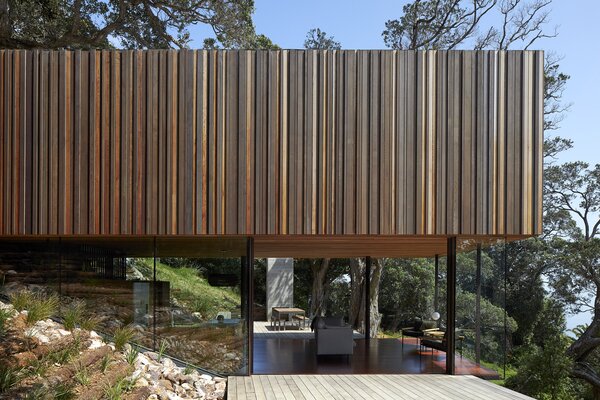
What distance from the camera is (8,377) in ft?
20.4

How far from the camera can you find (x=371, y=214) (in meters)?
9.11

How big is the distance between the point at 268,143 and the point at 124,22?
10.2m

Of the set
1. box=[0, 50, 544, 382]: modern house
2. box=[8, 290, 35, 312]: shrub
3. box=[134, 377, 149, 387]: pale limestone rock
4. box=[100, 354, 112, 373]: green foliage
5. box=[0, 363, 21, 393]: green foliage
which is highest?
box=[0, 50, 544, 382]: modern house

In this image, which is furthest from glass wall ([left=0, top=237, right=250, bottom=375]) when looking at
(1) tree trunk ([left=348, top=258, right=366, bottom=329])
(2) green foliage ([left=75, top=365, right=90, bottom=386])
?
(1) tree trunk ([left=348, top=258, right=366, bottom=329])

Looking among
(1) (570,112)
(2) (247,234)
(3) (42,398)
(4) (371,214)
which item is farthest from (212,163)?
(1) (570,112)

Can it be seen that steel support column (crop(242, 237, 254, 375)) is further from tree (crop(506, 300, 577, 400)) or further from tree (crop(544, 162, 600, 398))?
tree (crop(544, 162, 600, 398))

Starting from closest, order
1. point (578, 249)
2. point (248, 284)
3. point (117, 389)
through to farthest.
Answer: point (117, 389)
point (248, 284)
point (578, 249)

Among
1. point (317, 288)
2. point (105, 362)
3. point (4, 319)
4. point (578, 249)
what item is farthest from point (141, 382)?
point (317, 288)

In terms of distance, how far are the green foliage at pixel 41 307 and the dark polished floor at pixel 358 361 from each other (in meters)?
3.34

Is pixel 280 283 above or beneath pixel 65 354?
beneath

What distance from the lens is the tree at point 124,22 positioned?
1667 centimetres

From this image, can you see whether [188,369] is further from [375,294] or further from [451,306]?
[375,294]

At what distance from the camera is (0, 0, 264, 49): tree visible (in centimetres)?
1667

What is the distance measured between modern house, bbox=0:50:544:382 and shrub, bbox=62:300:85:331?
0.43 m
